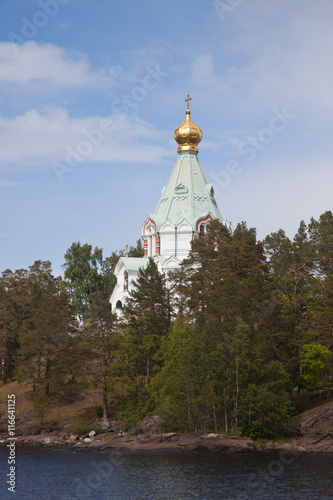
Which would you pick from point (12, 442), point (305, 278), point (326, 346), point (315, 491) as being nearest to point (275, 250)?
point (305, 278)

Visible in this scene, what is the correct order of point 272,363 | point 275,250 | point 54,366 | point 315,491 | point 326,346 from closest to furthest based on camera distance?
point 315,491 → point 272,363 → point 326,346 → point 54,366 → point 275,250

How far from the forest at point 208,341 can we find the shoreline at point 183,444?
1121 mm

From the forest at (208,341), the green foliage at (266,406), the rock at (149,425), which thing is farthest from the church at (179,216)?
the green foliage at (266,406)

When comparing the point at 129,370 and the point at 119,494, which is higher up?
the point at 129,370

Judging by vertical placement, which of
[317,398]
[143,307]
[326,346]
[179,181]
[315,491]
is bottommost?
[315,491]

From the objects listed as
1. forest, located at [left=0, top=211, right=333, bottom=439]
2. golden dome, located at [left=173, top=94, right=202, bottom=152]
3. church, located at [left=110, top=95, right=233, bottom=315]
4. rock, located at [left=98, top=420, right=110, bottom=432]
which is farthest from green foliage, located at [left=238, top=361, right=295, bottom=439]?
golden dome, located at [left=173, top=94, right=202, bottom=152]

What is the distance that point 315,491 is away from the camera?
2828 centimetres

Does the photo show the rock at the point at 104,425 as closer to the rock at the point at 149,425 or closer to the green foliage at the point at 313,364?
the rock at the point at 149,425

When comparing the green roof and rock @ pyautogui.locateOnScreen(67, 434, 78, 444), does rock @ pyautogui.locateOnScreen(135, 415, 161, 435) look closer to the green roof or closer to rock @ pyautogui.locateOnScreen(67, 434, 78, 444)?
rock @ pyautogui.locateOnScreen(67, 434, 78, 444)

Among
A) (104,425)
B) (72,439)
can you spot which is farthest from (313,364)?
(72,439)

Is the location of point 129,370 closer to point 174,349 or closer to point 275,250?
point 174,349

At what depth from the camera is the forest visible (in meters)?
40.3

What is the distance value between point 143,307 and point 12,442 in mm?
12845

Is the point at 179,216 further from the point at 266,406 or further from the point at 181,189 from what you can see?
the point at 266,406
